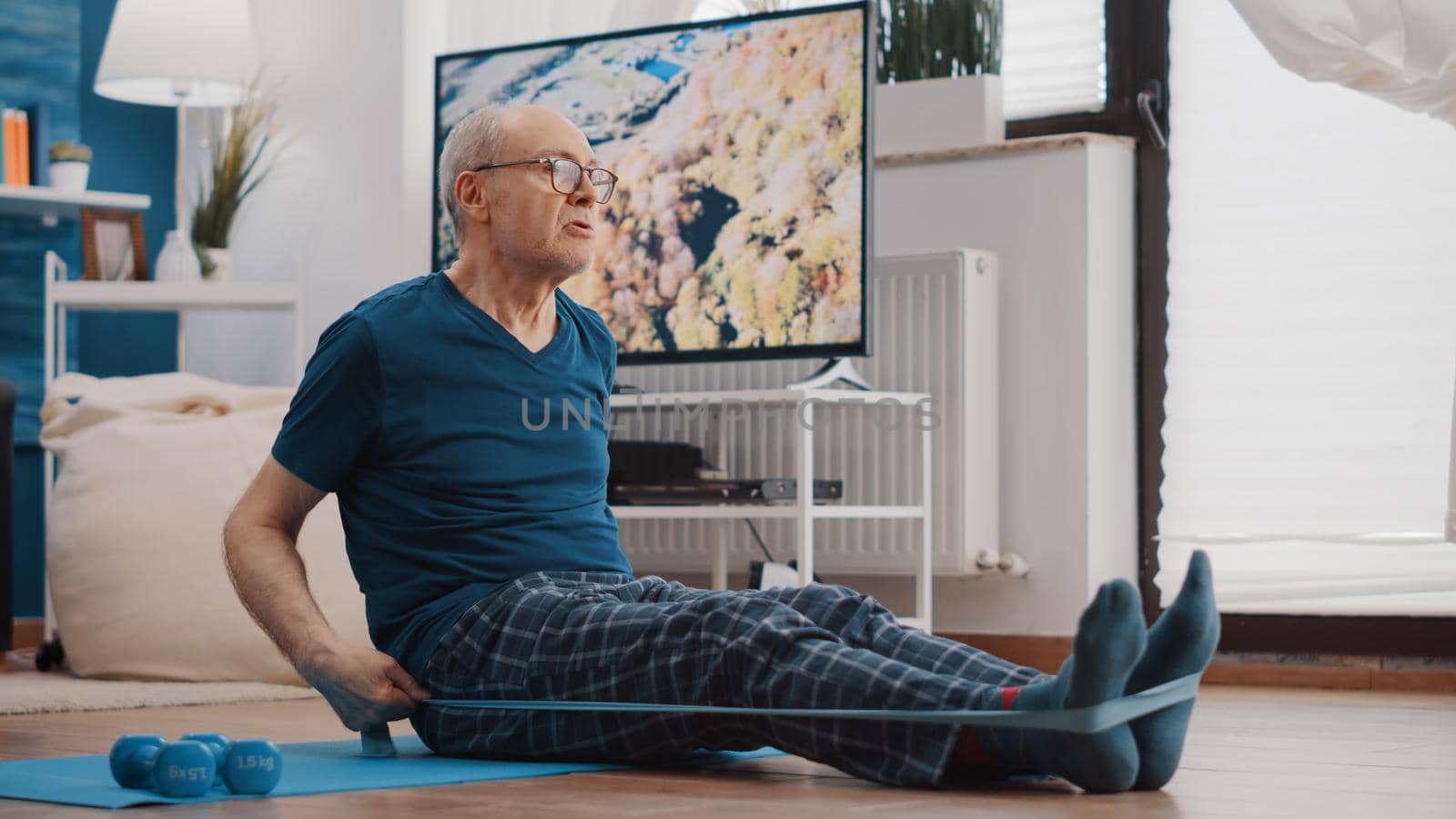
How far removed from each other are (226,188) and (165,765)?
3.07 meters

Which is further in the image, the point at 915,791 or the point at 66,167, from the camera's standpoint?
the point at 66,167

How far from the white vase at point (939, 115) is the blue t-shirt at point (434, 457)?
2.04m

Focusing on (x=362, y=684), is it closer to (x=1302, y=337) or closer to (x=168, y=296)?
(x=1302, y=337)

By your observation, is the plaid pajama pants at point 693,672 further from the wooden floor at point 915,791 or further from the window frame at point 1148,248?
the window frame at point 1148,248

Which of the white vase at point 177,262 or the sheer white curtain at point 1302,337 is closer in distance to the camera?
the sheer white curtain at point 1302,337

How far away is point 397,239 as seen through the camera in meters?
4.40

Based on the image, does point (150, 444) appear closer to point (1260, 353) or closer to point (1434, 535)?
point (1260, 353)

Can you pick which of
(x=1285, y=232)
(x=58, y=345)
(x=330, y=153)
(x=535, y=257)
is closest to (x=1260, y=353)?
(x=1285, y=232)

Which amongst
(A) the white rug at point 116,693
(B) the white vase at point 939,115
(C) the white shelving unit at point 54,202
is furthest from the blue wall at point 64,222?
(B) the white vase at point 939,115

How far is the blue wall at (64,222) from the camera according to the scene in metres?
4.58

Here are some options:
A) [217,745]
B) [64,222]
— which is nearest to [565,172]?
[217,745]

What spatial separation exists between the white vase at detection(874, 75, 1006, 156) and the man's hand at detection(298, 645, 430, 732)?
Answer: 2270 mm

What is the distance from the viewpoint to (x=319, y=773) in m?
1.81

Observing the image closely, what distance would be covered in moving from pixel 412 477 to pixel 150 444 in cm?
168
